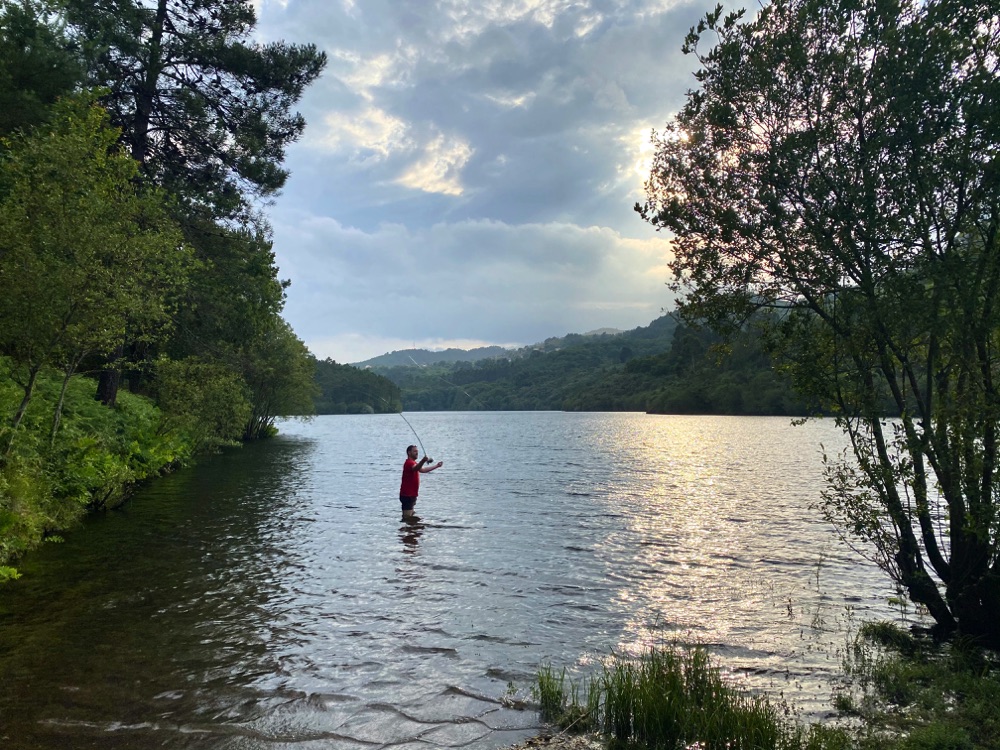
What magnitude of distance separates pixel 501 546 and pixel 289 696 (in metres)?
10.5

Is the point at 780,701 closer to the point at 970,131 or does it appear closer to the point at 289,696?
the point at 289,696

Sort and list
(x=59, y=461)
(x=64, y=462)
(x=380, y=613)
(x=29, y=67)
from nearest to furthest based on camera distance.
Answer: (x=380, y=613) → (x=59, y=461) → (x=64, y=462) → (x=29, y=67)

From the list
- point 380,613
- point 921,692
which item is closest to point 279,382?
point 380,613

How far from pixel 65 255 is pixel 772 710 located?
56.8ft

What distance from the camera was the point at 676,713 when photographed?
6.75 meters

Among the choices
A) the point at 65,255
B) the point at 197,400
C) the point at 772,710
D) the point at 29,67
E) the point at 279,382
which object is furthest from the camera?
the point at 279,382

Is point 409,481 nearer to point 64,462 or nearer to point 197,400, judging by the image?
point 64,462

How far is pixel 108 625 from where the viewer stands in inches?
396

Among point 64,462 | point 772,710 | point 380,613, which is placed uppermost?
point 64,462

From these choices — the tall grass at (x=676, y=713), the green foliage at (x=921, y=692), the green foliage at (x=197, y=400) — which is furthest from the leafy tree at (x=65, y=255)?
the green foliage at (x=921, y=692)

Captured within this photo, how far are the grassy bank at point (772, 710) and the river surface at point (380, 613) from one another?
0.53m

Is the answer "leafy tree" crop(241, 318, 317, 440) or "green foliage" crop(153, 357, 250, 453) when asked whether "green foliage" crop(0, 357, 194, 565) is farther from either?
"leafy tree" crop(241, 318, 317, 440)

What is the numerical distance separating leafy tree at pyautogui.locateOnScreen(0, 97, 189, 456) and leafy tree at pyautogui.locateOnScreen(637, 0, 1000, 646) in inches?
557

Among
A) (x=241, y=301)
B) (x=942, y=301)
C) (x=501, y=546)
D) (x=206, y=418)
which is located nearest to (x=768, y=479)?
(x=501, y=546)
